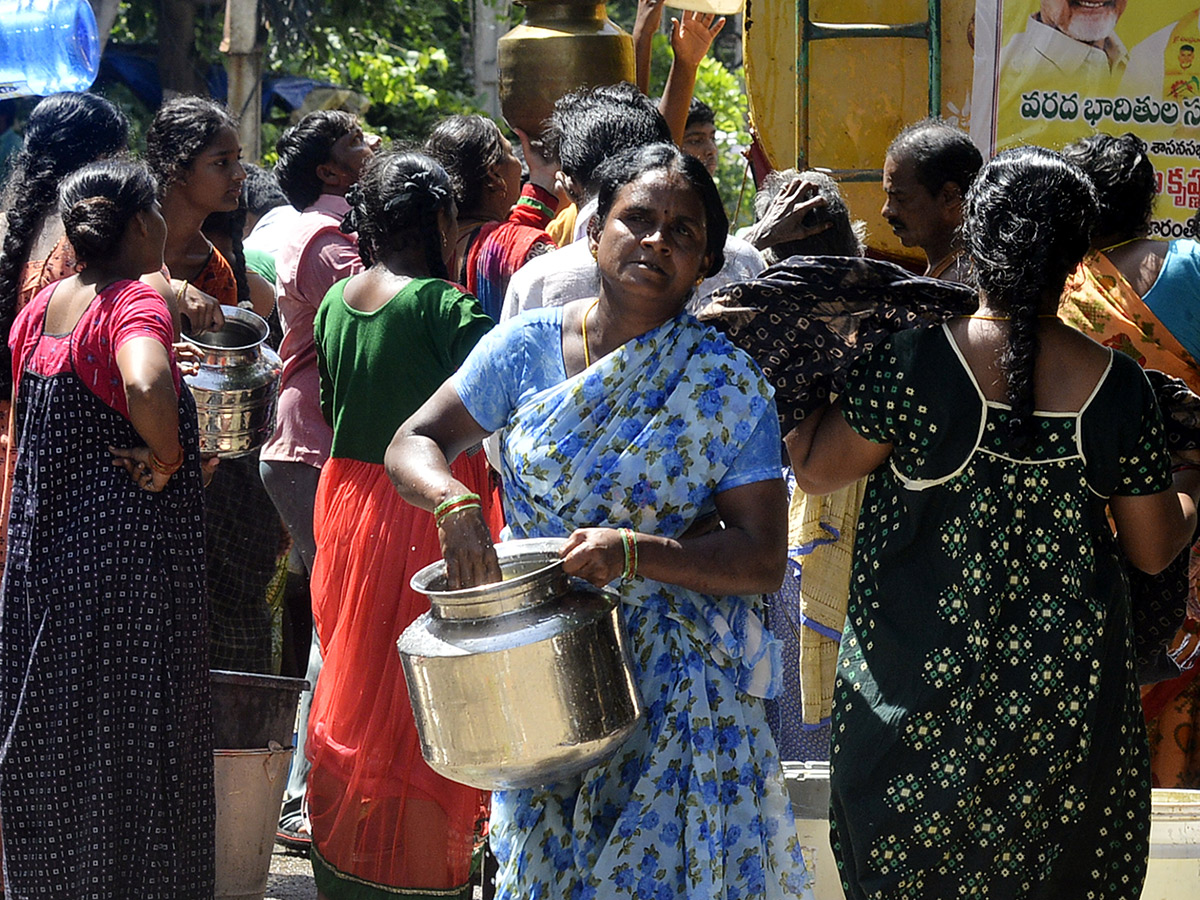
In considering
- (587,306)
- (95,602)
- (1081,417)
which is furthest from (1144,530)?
(95,602)

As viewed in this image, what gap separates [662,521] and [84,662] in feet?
6.11

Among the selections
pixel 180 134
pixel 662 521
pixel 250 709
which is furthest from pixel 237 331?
pixel 662 521

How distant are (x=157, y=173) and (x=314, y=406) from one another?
34.9 inches

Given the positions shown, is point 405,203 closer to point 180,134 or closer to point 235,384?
point 235,384

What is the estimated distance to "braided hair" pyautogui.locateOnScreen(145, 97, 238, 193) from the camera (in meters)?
4.76

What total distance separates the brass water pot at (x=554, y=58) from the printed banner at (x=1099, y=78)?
4.79 ft

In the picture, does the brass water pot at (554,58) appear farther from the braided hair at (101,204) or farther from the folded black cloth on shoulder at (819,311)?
the folded black cloth on shoulder at (819,311)

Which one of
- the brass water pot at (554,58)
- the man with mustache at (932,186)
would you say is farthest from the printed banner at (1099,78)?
the man with mustache at (932,186)

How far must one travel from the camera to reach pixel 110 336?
3.76 meters

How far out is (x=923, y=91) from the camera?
18.8 ft

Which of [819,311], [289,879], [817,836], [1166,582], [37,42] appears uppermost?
[37,42]

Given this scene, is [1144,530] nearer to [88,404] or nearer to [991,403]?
[991,403]

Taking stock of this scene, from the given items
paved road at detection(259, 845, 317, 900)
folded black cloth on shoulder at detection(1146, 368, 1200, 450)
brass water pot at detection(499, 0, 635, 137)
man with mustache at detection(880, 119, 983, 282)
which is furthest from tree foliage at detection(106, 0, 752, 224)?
folded black cloth on shoulder at detection(1146, 368, 1200, 450)

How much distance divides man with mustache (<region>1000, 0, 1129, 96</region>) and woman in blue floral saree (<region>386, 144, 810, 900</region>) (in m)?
3.30
